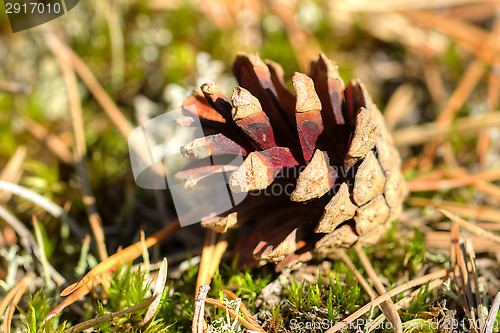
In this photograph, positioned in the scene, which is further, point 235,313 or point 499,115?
point 499,115

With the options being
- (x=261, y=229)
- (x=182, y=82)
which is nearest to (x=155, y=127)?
(x=182, y=82)

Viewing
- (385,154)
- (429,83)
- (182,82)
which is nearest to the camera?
(385,154)

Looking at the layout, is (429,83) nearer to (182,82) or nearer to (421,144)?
(421,144)

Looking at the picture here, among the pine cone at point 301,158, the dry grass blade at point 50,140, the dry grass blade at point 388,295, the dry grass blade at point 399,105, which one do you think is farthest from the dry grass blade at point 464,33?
the dry grass blade at point 50,140

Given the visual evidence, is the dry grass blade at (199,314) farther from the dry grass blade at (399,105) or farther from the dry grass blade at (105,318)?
the dry grass blade at (399,105)

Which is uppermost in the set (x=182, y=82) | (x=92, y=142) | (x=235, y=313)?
(x=182, y=82)

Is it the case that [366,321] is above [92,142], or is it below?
below

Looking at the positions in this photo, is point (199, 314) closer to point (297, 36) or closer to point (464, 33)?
point (297, 36)

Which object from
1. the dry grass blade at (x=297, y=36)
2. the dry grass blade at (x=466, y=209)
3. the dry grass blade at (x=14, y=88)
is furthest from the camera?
the dry grass blade at (x=297, y=36)
